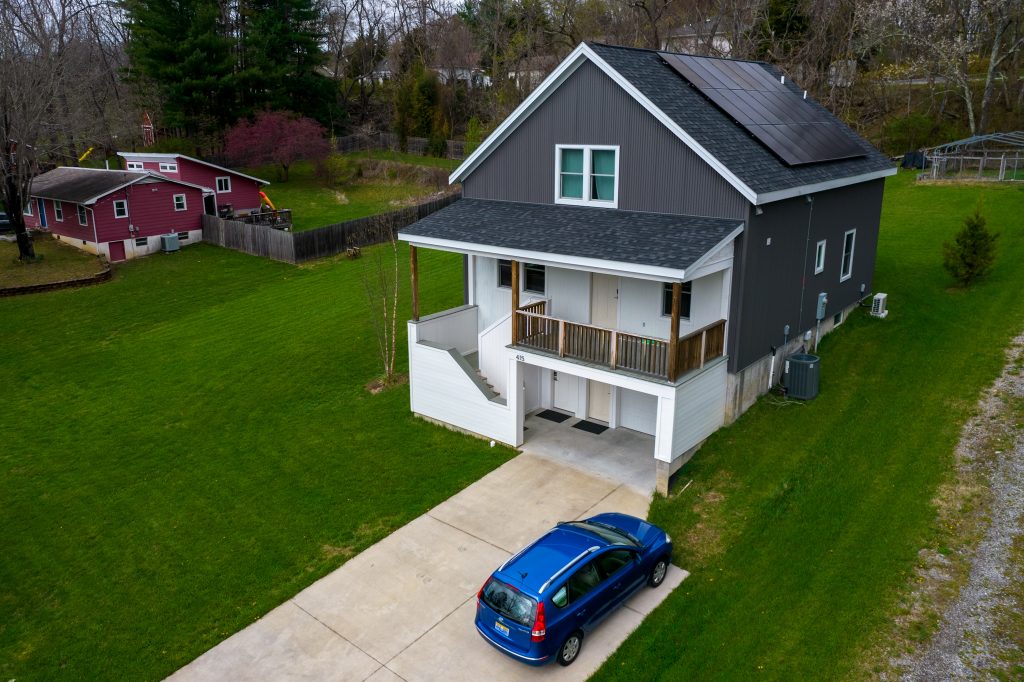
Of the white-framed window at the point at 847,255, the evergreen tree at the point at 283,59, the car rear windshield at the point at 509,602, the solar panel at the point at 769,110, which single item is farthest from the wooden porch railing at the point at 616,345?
the evergreen tree at the point at 283,59

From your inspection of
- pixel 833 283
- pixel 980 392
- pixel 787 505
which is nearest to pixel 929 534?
pixel 787 505

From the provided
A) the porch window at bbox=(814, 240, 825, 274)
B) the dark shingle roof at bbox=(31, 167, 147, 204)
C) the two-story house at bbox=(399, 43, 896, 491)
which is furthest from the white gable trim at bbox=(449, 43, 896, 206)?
the dark shingle roof at bbox=(31, 167, 147, 204)

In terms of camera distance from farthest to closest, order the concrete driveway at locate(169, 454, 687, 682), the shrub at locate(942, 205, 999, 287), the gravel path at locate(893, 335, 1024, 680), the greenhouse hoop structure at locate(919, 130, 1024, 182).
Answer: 1. the greenhouse hoop structure at locate(919, 130, 1024, 182)
2. the shrub at locate(942, 205, 999, 287)
3. the concrete driveway at locate(169, 454, 687, 682)
4. the gravel path at locate(893, 335, 1024, 680)

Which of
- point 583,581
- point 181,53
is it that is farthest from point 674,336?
point 181,53

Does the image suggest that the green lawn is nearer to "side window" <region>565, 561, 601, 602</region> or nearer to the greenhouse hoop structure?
the greenhouse hoop structure

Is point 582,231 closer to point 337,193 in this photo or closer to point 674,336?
point 674,336

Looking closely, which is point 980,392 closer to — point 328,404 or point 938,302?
point 938,302

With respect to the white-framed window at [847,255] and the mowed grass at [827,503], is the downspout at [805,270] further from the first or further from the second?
the white-framed window at [847,255]
